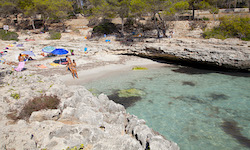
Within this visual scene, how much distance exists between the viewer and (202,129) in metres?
8.96

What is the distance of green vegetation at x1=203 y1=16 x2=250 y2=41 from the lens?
82.1ft

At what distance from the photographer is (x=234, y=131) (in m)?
8.73

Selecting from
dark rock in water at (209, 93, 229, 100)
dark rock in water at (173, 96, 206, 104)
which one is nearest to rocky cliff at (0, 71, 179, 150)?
dark rock in water at (173, 96, 206, 104)

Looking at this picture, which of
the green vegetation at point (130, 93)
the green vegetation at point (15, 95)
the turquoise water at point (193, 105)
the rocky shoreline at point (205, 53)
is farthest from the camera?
the rocky shoreline at point (205, 53)

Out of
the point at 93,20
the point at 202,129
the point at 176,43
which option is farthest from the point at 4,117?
the point at 93,20

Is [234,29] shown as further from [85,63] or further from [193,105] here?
[85,63]

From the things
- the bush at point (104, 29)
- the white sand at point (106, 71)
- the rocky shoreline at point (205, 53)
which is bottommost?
the white sand at point (106, 71)

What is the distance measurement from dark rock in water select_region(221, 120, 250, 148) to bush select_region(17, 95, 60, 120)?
29.7 feet

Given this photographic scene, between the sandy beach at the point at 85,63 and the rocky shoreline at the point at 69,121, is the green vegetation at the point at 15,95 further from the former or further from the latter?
the sandy beach at the point at 85,63

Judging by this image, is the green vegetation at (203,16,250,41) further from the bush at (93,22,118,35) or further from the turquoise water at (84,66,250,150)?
the bush at (93,22,118,35)

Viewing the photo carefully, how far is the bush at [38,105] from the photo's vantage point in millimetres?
7148

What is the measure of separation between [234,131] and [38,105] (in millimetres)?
10028

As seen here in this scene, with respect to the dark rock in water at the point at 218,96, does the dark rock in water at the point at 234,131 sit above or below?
below

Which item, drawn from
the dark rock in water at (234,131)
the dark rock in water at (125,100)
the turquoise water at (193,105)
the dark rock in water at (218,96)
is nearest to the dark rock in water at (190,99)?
the turquoise water at (193,105)
